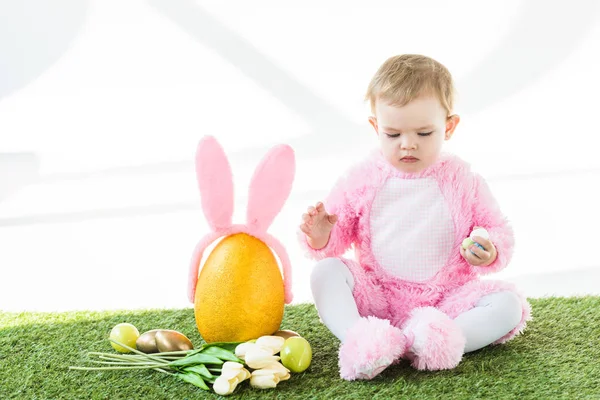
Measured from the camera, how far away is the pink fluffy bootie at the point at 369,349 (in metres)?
1.28

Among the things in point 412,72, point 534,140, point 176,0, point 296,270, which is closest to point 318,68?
point 176,0

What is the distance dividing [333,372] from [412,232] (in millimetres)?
307

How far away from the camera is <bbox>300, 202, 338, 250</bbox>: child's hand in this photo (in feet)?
4.83

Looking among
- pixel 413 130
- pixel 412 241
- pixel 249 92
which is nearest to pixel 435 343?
pixel 412 241

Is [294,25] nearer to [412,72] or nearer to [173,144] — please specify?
[173,144]

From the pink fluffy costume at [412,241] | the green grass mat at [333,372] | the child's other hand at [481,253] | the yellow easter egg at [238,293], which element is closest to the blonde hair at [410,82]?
the pink fluffy costume at [412,241]

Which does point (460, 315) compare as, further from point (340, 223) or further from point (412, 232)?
point (340, 223)

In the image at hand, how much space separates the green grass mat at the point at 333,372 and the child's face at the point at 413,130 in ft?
1.19

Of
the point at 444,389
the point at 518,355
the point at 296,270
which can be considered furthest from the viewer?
the point at 296,270

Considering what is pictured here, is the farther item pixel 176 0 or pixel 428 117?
pixel 176 0

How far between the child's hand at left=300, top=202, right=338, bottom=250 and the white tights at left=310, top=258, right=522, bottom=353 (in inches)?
2.1

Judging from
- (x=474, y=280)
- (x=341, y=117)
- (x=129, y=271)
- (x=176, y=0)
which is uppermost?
(x=176, y=0)

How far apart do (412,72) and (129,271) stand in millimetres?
1251

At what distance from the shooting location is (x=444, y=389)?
127cm
